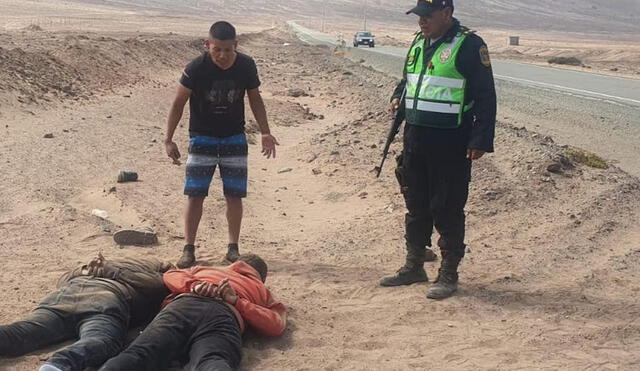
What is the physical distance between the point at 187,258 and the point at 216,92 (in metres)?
1.32

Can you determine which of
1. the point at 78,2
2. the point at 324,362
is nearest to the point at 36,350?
the point at 324,362

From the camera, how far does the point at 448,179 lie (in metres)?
5.31

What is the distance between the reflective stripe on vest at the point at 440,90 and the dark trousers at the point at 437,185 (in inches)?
4.7

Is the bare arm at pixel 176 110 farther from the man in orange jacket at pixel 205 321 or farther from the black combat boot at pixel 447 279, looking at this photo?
the black combat boot at pixel 447 279

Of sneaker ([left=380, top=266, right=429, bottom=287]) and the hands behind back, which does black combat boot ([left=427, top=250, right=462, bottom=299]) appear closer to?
sneaker ([left=380, top=266, right=429, bottom=287])

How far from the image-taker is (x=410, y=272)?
5.78 metres

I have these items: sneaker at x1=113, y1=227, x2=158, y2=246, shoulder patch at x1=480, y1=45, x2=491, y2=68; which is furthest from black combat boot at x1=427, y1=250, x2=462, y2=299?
sneaker at x1=113, y1=227, x2=158, y2=246

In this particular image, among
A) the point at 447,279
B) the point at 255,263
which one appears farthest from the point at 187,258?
the point at 447,279

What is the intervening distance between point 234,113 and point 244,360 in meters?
2.22

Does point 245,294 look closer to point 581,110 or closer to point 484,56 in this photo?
point 484,56

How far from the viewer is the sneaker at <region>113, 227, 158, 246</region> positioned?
262 inches

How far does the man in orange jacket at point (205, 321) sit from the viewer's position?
3938 millimetres

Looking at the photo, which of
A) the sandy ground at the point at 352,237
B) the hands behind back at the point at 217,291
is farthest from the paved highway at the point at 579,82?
the hands behind back at the point at 217,291

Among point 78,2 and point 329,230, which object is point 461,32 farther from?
point 78,2
